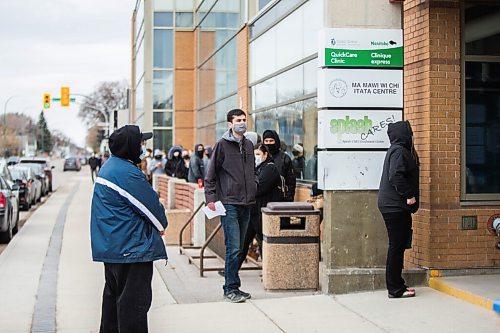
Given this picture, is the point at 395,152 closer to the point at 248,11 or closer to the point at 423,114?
the point at 423,114

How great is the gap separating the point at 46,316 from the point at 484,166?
213 inches

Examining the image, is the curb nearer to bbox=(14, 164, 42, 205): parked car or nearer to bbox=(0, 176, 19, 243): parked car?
bbox=(0, 176, 19, 243): parked car

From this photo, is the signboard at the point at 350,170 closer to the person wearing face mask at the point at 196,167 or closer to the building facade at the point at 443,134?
the building facade at the point at 443,134

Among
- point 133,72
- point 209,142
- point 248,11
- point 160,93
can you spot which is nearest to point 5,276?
point 248,11

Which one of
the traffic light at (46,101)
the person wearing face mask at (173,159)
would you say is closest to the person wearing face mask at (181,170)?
the person wearing face mask at (173,159)

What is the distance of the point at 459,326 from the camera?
732 centimetres

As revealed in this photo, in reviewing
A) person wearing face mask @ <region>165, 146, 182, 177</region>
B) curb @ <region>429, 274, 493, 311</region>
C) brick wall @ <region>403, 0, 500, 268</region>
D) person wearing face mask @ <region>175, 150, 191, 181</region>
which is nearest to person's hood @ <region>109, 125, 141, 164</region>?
curb @ <region>429, 274, 493, 311</region>

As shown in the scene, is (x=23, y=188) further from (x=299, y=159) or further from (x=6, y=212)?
(x=299, y=159)

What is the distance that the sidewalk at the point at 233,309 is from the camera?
7.54 metres

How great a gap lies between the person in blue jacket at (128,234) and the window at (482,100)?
15.4 feet

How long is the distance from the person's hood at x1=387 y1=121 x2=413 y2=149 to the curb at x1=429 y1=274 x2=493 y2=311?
5.36 feet

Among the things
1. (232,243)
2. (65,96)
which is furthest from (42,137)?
(232,243)

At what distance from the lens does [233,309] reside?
840 cm

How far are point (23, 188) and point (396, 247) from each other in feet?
62.9
